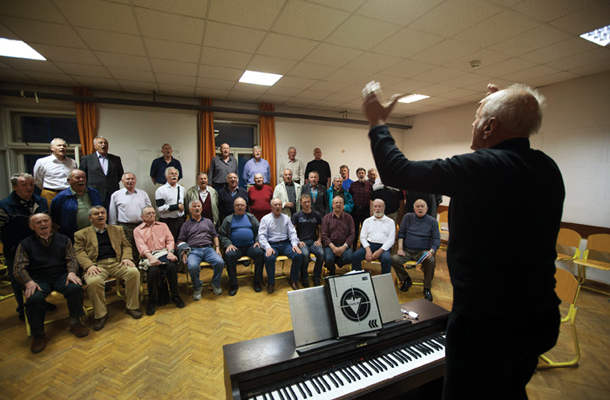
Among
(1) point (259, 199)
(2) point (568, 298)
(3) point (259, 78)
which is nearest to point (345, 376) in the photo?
(2) point (568, 298)

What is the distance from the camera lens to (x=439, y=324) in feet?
5.00

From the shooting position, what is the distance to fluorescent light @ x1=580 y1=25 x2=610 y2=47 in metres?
2.97

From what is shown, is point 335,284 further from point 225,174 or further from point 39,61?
point 39,61

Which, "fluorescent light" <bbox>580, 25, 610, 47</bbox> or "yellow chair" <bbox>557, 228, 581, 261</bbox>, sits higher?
"fluorescent light" <bbox>580, 25, 610, 47</bbox>

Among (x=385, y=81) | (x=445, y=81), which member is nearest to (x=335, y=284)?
(x=385, y=81)

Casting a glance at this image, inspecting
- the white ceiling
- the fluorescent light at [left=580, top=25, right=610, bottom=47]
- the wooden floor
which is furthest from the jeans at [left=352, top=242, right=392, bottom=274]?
the fluorescent light at [left=580, top=25, right=610, bottom=47]

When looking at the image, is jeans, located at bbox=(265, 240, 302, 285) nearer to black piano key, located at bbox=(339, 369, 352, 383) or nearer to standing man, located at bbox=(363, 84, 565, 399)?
black piano key, located at bbox=(339, 369, 352, 383)

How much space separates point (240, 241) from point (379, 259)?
1980 millimetres

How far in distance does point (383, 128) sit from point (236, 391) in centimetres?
107

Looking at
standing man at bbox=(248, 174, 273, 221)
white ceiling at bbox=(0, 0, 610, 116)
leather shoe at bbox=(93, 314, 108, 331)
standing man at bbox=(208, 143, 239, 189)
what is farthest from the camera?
standing man at bbox=(208, 143, 239, 189)

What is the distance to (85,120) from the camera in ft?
15.6

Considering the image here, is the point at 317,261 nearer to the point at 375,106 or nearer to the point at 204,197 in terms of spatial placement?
the point at 204,197

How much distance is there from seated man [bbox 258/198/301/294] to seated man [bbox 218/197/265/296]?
15cm

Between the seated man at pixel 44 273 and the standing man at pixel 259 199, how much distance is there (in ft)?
8.11
